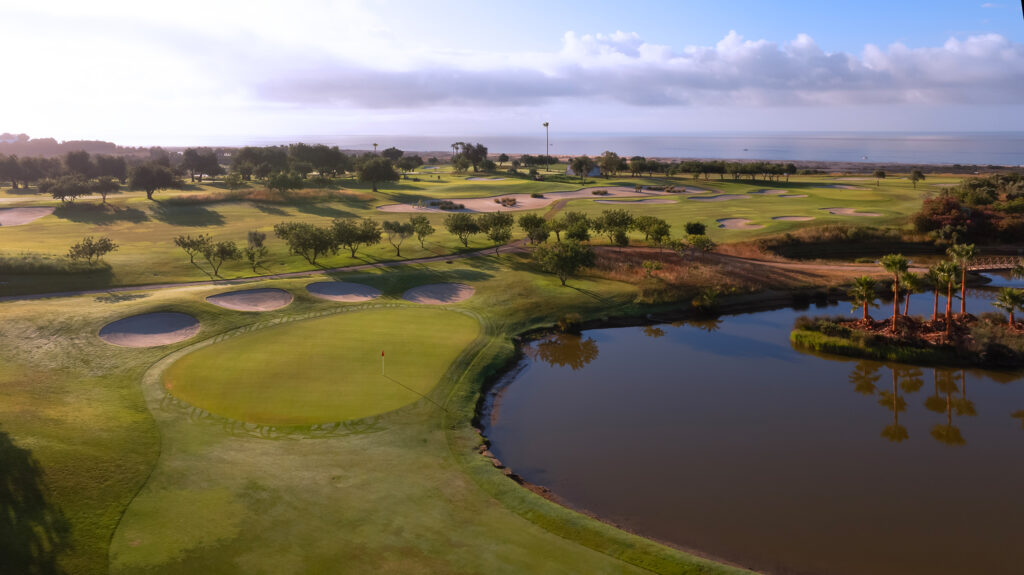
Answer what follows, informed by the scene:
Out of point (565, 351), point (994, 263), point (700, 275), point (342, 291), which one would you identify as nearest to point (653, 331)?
point (565, 351)

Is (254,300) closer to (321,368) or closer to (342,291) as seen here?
(342,291)

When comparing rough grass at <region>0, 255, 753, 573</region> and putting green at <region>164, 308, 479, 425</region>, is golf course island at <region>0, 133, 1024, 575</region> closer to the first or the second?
rough grass at <region>0, 255, 753, 573</region>

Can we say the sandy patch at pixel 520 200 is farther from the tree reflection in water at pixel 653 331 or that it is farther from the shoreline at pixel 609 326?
the tree reflection in water at pixel 653 331

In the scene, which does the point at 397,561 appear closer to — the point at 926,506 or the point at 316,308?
the point at 926,506

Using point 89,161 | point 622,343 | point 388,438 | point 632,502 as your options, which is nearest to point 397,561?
point 388,438

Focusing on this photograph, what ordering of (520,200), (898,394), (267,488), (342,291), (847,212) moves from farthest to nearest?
(520,200) < (847,212) < (342,291) < (898,394) < (267,488)

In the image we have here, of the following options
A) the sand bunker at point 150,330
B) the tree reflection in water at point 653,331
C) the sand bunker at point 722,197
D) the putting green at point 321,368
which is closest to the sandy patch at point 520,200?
the sand bunker at point 722,197
